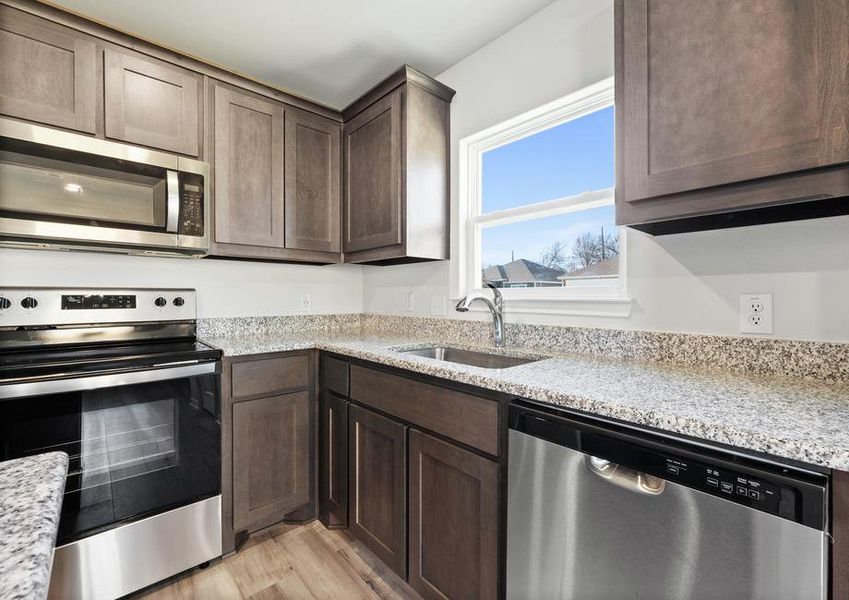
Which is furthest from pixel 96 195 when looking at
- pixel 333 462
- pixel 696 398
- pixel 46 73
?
pixel 696 398

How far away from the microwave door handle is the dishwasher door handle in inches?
75.1

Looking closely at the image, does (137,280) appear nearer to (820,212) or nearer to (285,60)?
(285,60)

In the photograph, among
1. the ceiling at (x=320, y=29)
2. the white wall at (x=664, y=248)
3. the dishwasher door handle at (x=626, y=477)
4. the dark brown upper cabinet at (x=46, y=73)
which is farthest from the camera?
the ceiling at (x=320, y=29)

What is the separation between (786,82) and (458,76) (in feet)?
5.30

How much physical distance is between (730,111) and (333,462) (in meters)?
1.99

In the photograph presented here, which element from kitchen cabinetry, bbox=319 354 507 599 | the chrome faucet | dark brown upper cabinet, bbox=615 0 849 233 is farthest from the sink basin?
dark brown upper cabinet, bbox=615 0 849 233

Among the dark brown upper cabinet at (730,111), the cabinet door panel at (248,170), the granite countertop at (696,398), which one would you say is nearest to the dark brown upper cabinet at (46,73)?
the cabinet door panel at (248,170)

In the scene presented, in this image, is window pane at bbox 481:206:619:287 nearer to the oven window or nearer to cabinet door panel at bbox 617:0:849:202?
cabinet door panel at bbox 617:0:849:202

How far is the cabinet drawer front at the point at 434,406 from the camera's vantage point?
123 centimetres

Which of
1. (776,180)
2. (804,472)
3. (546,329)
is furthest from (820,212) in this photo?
(546,329)

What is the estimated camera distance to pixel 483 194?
2207mm

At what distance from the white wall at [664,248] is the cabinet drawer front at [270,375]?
85cm

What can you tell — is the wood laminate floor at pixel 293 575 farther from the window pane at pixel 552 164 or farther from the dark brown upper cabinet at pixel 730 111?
the window pane at pixel 552 164

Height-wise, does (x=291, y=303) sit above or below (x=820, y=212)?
below
